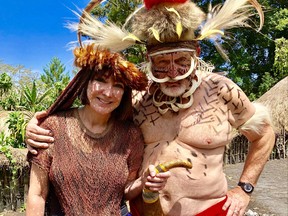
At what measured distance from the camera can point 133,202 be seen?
2162mm

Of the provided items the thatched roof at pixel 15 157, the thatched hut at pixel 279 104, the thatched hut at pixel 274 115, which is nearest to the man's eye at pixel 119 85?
the thatched roof at pixel 15 157

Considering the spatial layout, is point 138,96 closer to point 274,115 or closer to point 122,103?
point 122,103

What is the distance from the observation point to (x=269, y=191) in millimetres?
8953

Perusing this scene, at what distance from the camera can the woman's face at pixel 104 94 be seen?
1.89 meters

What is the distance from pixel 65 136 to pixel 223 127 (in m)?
0.86

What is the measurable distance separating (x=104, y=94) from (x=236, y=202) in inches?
40.7

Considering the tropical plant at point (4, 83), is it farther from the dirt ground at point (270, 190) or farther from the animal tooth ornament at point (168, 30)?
the animal tooth ornament at point (168, 30)


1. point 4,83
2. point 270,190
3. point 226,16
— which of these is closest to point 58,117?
point 226,16

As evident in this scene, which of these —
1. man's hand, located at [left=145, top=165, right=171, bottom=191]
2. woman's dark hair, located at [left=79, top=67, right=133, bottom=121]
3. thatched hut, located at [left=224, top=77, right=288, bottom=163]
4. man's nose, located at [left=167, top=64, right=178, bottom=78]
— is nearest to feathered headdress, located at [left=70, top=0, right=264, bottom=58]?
man's nose, located at [left=167, top=64, right=178, bottom=78]

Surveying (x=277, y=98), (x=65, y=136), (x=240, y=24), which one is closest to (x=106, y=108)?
(x=65, y=136)

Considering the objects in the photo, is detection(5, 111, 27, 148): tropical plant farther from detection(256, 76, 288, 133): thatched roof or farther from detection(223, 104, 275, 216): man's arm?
detection(256, 76, 288, 133): thatched roof

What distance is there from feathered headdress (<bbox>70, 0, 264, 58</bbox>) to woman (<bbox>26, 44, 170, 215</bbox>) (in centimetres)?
22

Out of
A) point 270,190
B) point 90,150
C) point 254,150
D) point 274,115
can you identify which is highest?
point 90,150

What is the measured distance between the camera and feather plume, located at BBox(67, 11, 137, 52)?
2.12 metres
